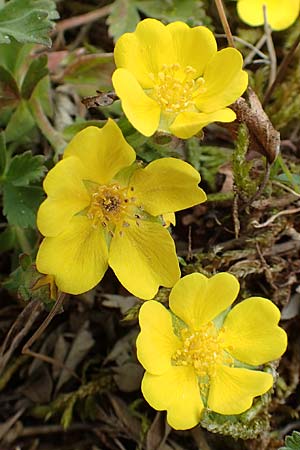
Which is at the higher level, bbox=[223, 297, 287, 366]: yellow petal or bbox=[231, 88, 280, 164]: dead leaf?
bbox=[231, 88, 280, 164]: dead leaf

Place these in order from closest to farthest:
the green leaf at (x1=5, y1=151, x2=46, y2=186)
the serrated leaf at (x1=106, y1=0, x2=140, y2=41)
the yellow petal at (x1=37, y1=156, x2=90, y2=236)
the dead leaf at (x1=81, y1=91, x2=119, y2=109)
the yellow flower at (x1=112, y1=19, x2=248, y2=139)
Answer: the yellow petal at (x1=37, y1=156, x2=90, y2=236)
the yellow flower at (x1=112, y1=19, x2=248, y2=139)
the dead leaf at (x1=81, y1=91, x2=119, y2=109)
the green leaf at (x1=5, y1=151, x2=46, y2=186)
the serrated leaf at (x1=106, y1=0, x2=140, y2=41)

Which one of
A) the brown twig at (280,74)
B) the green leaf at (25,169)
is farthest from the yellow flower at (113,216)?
the brown twig at (280,74)

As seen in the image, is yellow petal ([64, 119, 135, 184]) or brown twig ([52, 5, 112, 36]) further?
brown twig ([52, 5, 112, 36])

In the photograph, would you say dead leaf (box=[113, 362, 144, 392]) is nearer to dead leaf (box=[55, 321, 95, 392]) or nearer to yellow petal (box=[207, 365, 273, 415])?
dead leaf (box=[55, 321, 95, 392])

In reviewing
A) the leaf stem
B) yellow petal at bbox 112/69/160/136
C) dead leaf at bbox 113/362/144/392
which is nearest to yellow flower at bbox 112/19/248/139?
yellow petal at bbox 112/69/160/136

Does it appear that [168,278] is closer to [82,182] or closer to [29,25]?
[82,182]

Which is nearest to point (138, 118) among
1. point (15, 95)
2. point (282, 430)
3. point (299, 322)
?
point (15, 95)
